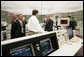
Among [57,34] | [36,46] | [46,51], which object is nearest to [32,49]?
[36,46]

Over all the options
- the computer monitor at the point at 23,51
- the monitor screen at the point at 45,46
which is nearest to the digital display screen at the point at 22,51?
the computer monitor at the point at 23,51

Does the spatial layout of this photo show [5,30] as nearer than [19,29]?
No

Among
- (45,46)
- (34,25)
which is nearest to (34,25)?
(34,25)

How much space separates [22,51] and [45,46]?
1.35 ft

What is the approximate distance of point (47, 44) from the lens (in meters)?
1.42

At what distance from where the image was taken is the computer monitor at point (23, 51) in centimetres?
97

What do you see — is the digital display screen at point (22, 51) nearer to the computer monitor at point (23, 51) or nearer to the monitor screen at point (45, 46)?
the computer monitor at point (23, 51)

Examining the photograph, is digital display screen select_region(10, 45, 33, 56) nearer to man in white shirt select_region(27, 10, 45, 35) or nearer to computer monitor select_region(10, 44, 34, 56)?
computer monitor select_region(10, 44, 34, 56)

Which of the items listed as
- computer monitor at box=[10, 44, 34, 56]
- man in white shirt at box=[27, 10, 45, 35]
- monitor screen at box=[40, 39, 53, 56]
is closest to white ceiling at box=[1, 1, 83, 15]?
man in white shirt at box=[27, 10, 45, 35]

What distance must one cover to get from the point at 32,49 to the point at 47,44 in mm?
360

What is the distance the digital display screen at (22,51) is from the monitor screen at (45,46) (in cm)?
20

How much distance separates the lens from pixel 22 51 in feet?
3.39

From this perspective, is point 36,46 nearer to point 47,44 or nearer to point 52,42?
point 47,44

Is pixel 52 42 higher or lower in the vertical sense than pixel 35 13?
lower
